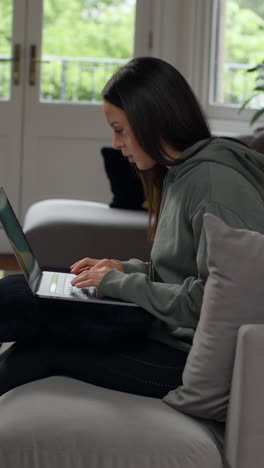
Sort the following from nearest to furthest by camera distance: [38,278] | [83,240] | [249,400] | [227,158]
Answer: [249,400] → [227,158] → [38,278] → [83,240]

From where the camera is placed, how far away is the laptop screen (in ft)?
5.33

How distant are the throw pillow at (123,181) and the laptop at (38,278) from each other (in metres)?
2.16

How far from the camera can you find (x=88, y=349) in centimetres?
159

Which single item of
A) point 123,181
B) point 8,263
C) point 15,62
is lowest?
point 8,263

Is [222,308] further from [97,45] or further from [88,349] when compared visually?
[97,45]

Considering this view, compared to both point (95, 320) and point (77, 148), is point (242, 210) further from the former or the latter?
point (77, 148)

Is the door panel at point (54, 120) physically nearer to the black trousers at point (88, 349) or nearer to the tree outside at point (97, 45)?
the tree outside at point (97, 45)

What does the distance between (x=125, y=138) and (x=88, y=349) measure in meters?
0.45

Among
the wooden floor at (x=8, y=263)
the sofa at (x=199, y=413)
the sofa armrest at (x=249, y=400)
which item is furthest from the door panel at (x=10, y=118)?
the sofa armrest at (x=249, y=400)

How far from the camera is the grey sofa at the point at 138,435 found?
1.33m

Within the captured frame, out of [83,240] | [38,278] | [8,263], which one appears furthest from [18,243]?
[8,263]

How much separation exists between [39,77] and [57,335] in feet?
13.1

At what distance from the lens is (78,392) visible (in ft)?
4.96

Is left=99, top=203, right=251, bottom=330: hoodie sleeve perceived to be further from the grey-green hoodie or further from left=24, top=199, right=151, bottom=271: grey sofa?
left=24, top=199, right=151, bottom=271: grey sofa
